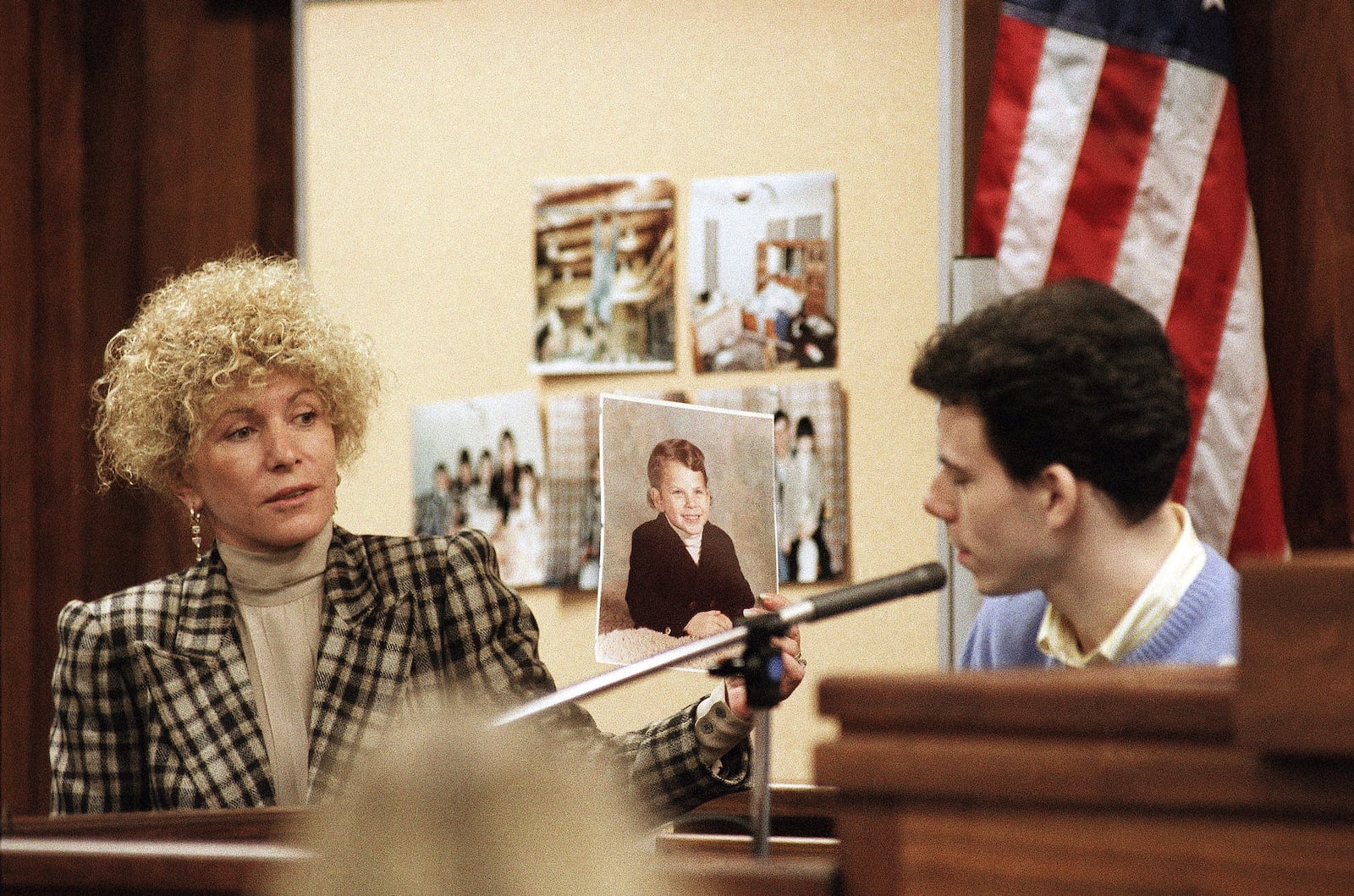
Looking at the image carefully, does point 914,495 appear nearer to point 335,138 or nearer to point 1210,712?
point 335,138

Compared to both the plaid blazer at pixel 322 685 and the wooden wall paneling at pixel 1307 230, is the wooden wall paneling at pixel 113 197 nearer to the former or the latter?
the plaid blazer at pixel 322 685

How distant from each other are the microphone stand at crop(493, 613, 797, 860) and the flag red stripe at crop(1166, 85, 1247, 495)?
175 centimetres

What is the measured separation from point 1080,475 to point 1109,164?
1.39 meters

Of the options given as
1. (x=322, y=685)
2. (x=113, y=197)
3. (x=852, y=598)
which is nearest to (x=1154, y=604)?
(x=852, y=598)

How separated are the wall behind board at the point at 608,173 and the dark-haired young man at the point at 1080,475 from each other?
132 cm

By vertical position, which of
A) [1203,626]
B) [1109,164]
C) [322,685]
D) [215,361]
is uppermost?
[1109,164]

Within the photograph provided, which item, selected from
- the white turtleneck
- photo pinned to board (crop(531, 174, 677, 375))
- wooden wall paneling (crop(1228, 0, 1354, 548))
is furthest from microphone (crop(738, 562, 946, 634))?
photo pinned to board (crop(531, 174, 677, 375))

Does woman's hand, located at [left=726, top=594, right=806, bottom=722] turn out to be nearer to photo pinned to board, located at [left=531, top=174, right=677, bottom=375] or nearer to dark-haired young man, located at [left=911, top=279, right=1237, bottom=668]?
dark-haired young man, located at [left=911, top=279, right=1237, bottom=668]

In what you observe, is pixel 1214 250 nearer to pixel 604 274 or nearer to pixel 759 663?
pixel 604 274

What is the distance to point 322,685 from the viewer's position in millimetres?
2047

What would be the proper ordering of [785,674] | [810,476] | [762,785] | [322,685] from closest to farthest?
1. [762,785]
2. [785,674]
3. [322,685]
4. [810,476]

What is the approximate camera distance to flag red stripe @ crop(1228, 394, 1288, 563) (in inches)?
111

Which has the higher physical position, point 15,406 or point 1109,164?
point 1109,164

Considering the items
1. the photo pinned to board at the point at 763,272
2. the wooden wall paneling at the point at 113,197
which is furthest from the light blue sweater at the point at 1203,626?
the wooden wall paneling at the point at 113,197
